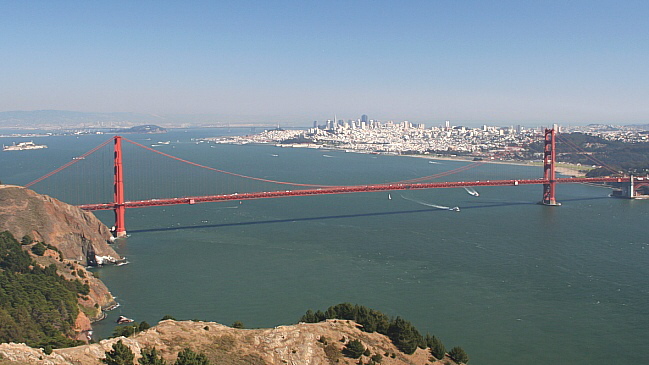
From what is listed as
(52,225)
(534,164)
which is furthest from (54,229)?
(534,164)

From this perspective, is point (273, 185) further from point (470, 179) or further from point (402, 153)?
point (402, 153)

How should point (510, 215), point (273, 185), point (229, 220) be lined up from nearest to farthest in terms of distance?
point (229, 220)
point (510, 215)
point (273, 185)

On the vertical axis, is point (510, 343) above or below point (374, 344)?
below

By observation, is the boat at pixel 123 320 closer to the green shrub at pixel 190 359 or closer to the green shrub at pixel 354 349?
the green shrub at pixel 190 359

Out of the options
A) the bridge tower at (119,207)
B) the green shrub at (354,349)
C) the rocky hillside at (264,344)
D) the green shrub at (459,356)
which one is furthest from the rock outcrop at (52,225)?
the green shrub at (459,356)

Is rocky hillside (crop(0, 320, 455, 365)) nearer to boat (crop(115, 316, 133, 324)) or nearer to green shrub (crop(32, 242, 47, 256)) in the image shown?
boat (crop(115, 316, 133, 324))

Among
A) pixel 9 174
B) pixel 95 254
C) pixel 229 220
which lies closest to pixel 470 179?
→ pixel 229 220

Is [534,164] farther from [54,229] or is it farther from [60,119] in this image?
[60,119]

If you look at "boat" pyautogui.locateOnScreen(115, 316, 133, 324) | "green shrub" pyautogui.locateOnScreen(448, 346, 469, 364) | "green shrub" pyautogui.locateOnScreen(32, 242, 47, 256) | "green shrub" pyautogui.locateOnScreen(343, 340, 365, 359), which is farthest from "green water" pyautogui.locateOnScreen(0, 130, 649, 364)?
"green shrub" pyautogui.locateOnScreen(343, 340, 365, 359)
